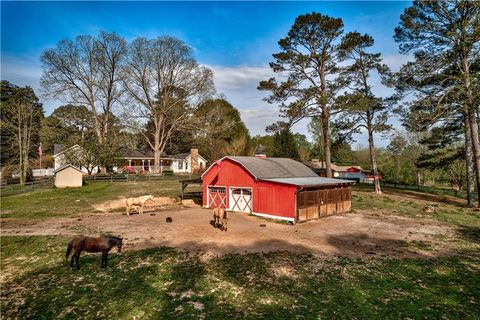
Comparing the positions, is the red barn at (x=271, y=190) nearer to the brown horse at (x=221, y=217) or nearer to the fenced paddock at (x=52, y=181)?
the brown horse at (x=221, y=217)

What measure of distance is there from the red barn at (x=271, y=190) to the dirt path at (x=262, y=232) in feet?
3.76

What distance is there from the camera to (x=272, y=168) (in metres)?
26.2

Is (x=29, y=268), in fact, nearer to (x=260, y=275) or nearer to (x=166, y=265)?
(x=166, y=265)

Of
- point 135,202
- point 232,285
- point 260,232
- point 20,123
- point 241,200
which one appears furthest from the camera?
point 20,123

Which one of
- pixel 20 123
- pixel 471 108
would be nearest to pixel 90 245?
pixel 471 108

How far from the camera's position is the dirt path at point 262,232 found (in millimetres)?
14984

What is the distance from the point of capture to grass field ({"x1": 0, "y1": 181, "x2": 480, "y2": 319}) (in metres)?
8.80

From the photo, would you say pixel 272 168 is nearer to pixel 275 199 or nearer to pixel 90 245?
pixel 275 199

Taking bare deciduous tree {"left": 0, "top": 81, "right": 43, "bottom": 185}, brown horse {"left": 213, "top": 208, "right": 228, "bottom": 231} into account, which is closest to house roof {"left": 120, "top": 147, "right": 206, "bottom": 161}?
bare deciduous tree {"left": 0, "top": 81, "right": 43, "bottom": 185}

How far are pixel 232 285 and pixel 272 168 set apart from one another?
16449 mm

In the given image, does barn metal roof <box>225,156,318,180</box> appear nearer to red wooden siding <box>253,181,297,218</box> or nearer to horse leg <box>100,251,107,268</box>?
red wooden siding <box>253,181,297,218</box>

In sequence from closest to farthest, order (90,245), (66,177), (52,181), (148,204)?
(90,245) < (148,204) < (66,177) < (52,181)

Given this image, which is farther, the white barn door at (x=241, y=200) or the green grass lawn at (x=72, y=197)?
the white barn door at (x=241, y=200)

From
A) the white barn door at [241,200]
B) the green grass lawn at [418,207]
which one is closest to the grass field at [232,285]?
the green grass lawn at [418,207]
